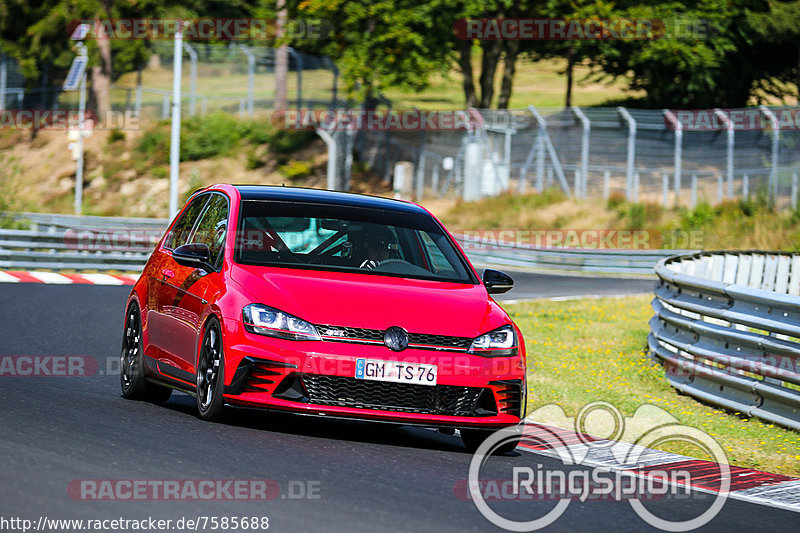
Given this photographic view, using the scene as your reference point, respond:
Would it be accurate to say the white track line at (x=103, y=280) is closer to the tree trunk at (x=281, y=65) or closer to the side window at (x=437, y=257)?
the side window at (x=437, y=257)

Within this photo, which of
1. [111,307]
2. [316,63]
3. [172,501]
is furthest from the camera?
[316,63]

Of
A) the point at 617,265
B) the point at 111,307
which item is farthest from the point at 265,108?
the point at 111,307

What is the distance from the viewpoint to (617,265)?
119ft

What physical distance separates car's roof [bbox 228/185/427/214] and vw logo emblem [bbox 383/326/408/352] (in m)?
1.82

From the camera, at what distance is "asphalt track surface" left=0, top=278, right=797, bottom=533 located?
5.98 m

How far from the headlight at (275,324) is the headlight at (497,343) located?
39.9 inches

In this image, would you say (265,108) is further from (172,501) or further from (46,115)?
(172,501)

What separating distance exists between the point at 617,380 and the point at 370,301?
5.37 meters

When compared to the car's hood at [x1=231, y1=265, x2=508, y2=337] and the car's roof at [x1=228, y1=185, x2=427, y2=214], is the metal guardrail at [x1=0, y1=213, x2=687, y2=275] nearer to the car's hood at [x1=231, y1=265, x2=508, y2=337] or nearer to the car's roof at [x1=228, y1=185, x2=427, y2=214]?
the car's roof at [x1=228, y1=185, x2=427, y2=214]

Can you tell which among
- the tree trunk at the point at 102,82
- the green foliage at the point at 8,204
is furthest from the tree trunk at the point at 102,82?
the green foliage at the point at 8,204

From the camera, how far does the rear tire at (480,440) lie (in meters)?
8.48

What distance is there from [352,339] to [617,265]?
95.3ft

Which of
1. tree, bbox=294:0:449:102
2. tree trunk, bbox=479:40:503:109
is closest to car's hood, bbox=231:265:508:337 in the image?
tree, bbox=294:0:449:102

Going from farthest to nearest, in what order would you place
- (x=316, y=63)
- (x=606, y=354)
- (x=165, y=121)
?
(x=165, y=121), (x=316, y=63), (x=606, y=354)
